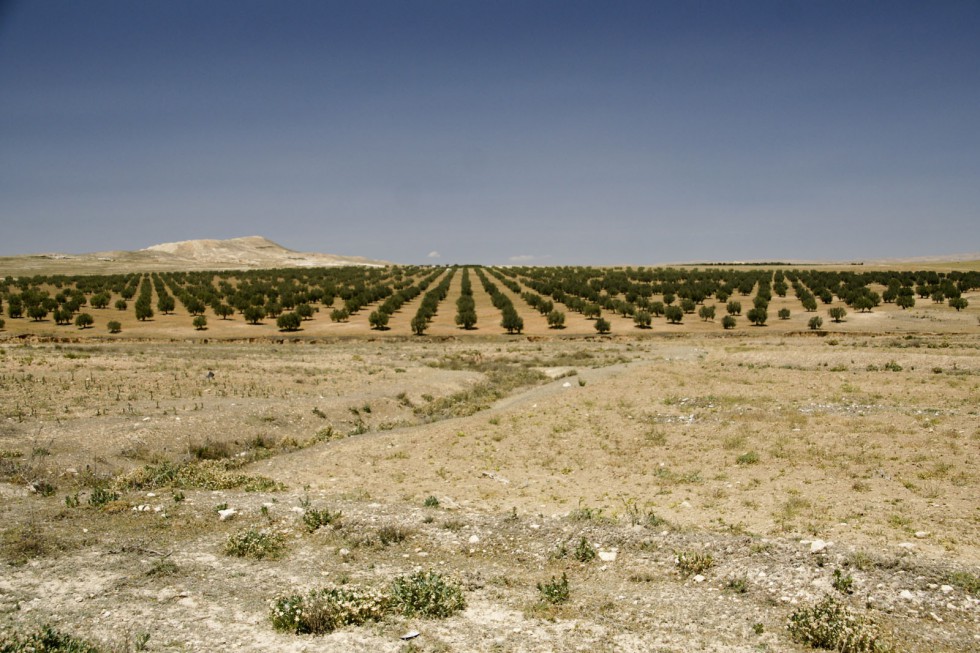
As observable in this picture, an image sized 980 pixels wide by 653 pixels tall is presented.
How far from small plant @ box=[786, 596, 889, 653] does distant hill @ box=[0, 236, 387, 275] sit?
5292 inches

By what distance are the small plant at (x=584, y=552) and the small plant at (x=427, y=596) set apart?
1999 millimetres

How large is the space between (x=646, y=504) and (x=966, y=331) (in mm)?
Result: 41134

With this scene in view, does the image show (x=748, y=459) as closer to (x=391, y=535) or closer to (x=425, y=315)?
(x=391, y=535)

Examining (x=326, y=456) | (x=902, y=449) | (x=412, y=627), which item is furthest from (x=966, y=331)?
(x=412, y=627)

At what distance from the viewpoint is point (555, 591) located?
762cm

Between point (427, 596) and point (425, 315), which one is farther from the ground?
point (425, 315)

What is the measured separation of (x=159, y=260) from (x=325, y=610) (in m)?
170

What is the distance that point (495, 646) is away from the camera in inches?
259

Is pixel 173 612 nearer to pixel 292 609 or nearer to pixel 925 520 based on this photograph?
pixel 292 609

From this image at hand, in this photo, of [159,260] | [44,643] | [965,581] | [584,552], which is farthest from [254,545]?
[159,260]

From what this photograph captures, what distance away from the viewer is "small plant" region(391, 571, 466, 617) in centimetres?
724

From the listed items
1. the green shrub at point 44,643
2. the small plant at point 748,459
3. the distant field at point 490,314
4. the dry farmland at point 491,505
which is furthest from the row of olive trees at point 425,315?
the green shrub at point 44,643

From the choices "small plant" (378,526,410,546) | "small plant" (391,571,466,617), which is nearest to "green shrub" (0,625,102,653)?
"small plant" (391,571,466,617)

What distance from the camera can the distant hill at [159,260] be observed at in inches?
4700
